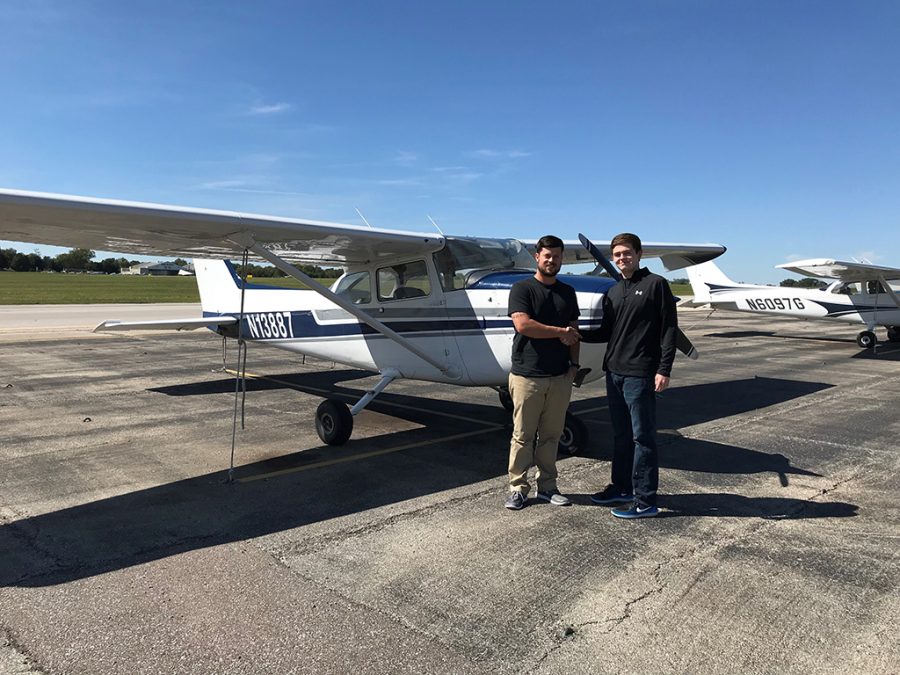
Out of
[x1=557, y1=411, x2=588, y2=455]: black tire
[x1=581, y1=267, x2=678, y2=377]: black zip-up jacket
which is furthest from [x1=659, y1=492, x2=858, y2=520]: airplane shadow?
[x1=557, y1=411, x2=588, y2=455]: black tire

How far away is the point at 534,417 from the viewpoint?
14.3 ft

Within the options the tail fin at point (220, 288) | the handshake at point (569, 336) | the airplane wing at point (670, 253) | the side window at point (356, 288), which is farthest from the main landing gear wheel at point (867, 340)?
the tail fin at point (220, 288)

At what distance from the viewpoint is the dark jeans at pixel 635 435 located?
4.07 meters

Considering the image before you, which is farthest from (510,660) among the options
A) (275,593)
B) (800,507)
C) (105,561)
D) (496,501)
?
(800,507)

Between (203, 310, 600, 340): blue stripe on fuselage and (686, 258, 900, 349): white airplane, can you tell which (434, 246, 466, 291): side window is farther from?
(686, 258, 900, 349): white airplane

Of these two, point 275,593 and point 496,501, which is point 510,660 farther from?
point 496,501

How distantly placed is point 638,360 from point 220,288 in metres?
7.69

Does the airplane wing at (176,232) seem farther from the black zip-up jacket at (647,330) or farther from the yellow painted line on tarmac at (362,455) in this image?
the black zip-up jacket at (647,330)

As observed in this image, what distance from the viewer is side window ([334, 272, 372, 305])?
6996mm

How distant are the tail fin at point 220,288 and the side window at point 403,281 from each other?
3750 mm

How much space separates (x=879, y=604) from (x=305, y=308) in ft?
22.0

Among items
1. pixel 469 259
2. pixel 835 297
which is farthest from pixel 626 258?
pixel 835 297

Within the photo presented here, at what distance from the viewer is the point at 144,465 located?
18.3 ft

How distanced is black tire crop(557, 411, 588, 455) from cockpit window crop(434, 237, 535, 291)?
1.70m
